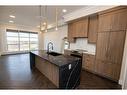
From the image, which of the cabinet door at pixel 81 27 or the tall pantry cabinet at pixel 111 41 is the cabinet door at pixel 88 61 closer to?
the tall pantry cabinet at pixel 111 41

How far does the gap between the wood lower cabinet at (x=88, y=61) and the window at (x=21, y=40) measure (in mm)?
7145

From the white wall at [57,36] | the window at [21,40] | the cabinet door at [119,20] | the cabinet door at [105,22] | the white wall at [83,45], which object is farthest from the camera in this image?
the window at [21,40]

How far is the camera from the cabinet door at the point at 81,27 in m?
4.01

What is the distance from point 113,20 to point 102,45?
970mm

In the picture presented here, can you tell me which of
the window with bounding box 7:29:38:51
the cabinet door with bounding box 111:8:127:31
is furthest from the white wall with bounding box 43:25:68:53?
the cabinet door with bounding box 111:8:127:31

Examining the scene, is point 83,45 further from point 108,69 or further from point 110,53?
point 108,69

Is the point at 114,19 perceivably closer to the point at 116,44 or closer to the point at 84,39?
the point at 116,44

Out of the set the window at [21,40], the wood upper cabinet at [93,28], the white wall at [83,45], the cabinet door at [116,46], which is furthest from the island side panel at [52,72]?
the window at [21,40]

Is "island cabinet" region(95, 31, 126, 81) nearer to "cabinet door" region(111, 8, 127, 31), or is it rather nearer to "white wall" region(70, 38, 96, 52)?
"cabinet door" region(111, 8, 127, 31)

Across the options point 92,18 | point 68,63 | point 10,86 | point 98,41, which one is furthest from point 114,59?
point 10,86

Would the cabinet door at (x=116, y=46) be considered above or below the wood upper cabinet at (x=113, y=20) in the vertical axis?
below

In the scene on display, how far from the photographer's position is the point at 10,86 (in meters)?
2.53

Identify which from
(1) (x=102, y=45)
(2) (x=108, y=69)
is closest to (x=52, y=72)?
(2) (x=108, y=69)

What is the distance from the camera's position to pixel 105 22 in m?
3.07
